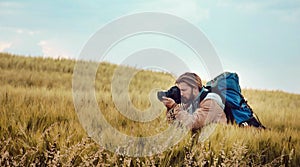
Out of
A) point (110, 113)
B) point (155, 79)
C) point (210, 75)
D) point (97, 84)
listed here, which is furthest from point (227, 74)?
point (155, 79)

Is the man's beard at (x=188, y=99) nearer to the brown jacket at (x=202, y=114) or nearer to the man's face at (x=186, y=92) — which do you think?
the man's face at (x=186, y=92)

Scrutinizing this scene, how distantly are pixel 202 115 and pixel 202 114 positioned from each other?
1 centimetres

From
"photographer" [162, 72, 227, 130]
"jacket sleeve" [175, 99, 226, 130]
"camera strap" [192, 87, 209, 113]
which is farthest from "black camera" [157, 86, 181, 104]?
"jacket sleeve" [175, 99, 226, 130]

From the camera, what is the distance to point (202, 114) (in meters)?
5.44

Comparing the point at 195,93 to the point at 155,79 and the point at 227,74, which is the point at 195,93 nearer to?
the point at 227,74

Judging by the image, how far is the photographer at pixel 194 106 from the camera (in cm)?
536

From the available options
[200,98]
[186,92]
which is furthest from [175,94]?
[200,98]

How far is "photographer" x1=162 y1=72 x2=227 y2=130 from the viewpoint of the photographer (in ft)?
17.6

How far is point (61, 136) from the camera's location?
4.48 m

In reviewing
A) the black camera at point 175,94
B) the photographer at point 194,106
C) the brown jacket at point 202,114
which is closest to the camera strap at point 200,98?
the photographer at point 194,106

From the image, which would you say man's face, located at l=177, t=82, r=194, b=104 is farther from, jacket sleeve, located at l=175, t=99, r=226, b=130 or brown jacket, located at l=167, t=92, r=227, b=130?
jacket sleeve, located at l=175, t=99, r=226, b=130

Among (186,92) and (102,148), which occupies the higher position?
(186,92)

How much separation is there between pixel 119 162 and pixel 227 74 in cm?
251

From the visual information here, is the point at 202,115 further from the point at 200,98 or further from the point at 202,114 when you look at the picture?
the point at 200,98
